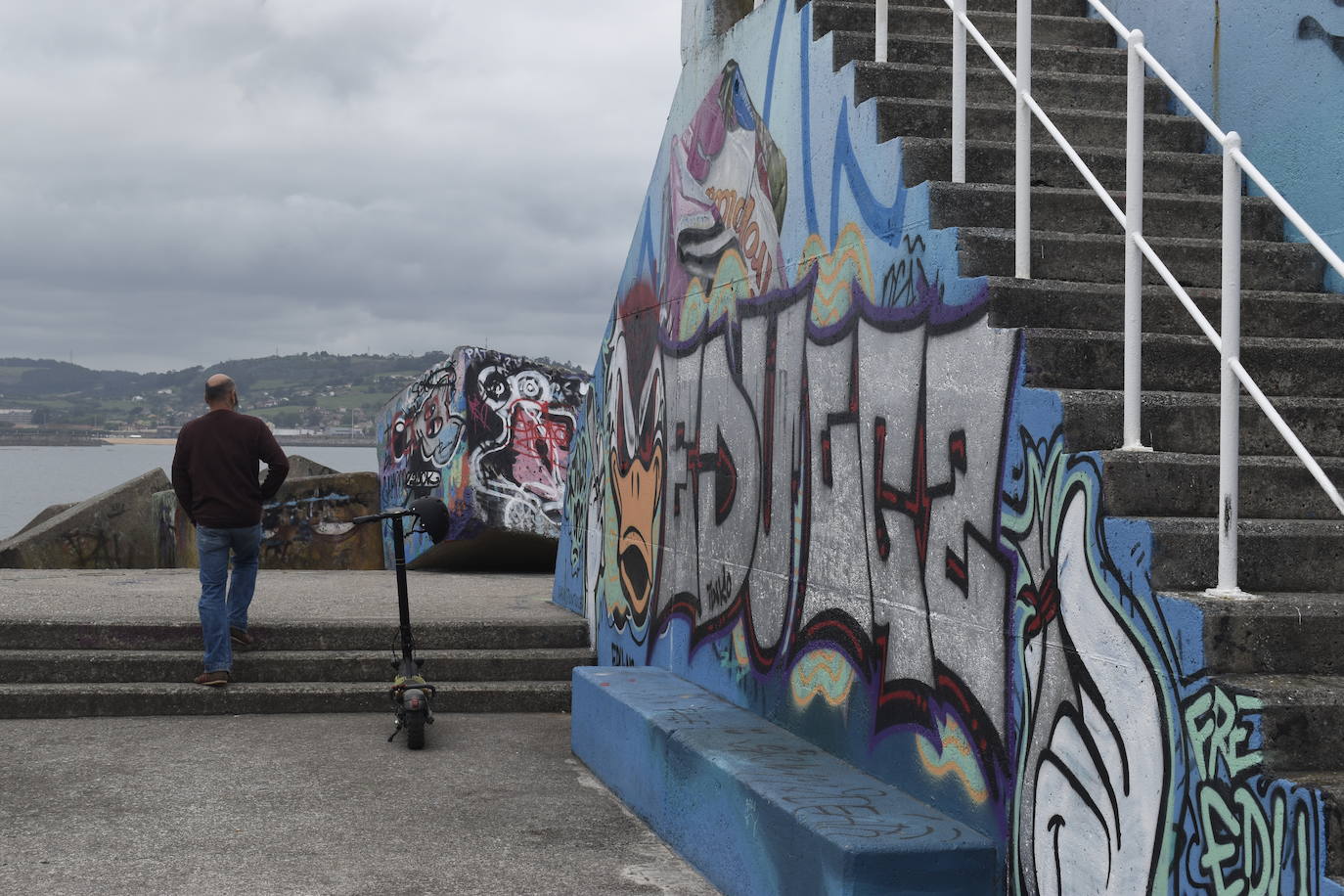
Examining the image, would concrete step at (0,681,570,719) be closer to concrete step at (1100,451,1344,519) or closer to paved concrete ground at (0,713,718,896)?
paved concrete ground at (0,713,718,896)

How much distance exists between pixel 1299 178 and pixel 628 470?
464cm

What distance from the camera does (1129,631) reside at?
145 inches

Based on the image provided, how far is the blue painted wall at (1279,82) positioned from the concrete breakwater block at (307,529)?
1273cm

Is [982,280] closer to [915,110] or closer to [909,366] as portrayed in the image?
[909,366]

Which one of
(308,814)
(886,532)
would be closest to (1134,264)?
(886,532)

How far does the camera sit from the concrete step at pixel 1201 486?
388 centimetres

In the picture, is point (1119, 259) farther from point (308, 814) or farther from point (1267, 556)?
point (308, 814)

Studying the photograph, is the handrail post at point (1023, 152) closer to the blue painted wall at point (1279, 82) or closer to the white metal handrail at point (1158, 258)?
the white metal handrail at point (1158, 258)

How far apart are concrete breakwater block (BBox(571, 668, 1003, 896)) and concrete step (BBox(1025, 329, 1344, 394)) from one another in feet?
4.86

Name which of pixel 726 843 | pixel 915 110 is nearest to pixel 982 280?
pixel 915 110

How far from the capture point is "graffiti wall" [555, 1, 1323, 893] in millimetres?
3596

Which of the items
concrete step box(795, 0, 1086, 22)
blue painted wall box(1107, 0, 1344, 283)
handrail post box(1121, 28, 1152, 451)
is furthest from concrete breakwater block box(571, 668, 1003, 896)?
concrete step box(795, 0, 1086, 22)

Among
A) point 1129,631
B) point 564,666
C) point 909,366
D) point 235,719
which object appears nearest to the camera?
point 1129,631

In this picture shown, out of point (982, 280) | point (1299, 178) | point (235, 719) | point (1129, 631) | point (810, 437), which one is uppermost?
point (1299, 178)
